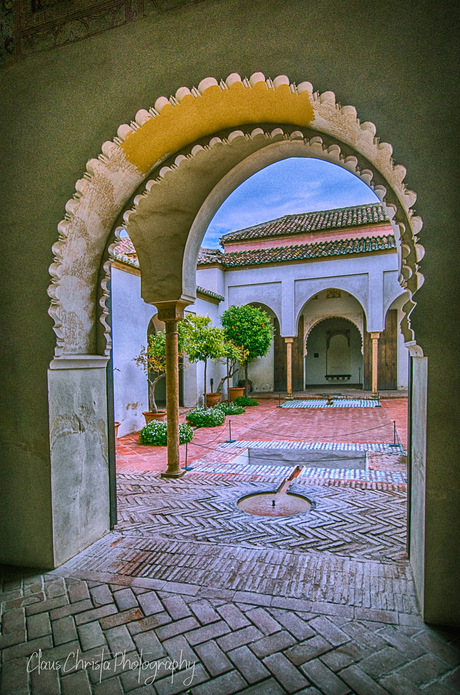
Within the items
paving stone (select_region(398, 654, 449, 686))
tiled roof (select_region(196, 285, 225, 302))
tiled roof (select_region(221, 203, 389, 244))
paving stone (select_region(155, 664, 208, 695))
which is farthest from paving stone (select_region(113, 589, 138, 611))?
tiled roof (select_region(221, 203, 389, 244))

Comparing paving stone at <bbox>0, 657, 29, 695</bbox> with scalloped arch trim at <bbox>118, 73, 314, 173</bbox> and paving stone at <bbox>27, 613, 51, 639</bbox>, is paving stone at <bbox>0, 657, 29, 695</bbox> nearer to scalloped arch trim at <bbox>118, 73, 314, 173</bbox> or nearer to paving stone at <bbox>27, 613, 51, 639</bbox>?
paving stone at <bbox>27, 613, 51, 639</bbox>

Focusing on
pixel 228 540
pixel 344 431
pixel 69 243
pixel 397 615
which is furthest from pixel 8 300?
pixel 344 431

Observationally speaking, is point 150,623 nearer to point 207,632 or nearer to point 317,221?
point 207,632

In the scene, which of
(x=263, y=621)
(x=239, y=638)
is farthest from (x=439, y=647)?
(x=239, y=638)

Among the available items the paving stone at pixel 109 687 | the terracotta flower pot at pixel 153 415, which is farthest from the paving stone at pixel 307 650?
the terracotta flower pot at pixel 153 415

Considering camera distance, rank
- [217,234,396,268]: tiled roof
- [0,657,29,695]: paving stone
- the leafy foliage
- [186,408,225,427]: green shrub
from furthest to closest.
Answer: [217,234,396,268]: tiled roof
the leafy foliage
[186,408,225,427]: green shrub
[0,657,29,695]: paving stone

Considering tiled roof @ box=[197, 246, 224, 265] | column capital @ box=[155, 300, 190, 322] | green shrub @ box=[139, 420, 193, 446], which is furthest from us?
tiled roof @ box=[197, 246, 224, 265]

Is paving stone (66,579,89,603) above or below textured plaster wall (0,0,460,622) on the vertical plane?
below

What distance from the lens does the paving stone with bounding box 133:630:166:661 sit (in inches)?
103

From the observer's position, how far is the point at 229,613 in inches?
120

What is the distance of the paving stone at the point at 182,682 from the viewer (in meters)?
2.35

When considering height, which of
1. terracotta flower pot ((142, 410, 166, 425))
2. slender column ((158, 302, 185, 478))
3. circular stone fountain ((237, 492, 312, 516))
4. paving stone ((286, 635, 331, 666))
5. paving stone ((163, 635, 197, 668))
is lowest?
circular stone fountain ((237, 492, 312, 516))

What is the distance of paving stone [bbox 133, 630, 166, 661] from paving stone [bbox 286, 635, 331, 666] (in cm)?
84

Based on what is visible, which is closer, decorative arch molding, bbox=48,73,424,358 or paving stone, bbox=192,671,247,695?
paving stone, bbox=192,671,247,695
